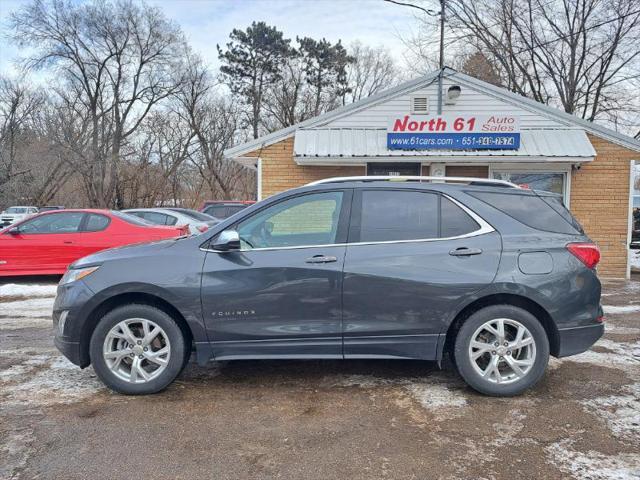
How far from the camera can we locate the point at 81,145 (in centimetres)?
A: 3722

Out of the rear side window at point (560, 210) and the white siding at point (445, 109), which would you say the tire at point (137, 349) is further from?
the white siding at point (445, 109)

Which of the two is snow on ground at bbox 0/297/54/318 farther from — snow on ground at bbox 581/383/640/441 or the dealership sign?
the dealership sign

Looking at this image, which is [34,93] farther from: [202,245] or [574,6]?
[202,245]

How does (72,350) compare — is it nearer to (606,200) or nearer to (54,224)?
(54,224)

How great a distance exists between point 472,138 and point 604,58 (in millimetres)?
14084

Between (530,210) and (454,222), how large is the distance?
0.65 meters

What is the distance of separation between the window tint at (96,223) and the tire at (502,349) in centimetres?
758

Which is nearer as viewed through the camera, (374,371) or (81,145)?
(374,371)

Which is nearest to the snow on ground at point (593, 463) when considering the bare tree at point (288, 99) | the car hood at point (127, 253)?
the car hood at point (127, 253)

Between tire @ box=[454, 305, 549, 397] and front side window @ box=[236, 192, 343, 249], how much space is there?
1.32 meters

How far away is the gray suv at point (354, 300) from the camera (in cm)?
375

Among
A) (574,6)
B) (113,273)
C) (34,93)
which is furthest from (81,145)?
(113,273)

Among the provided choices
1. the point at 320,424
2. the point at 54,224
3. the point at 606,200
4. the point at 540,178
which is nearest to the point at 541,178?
the point at 540,178

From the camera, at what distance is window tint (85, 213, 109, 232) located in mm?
9195
